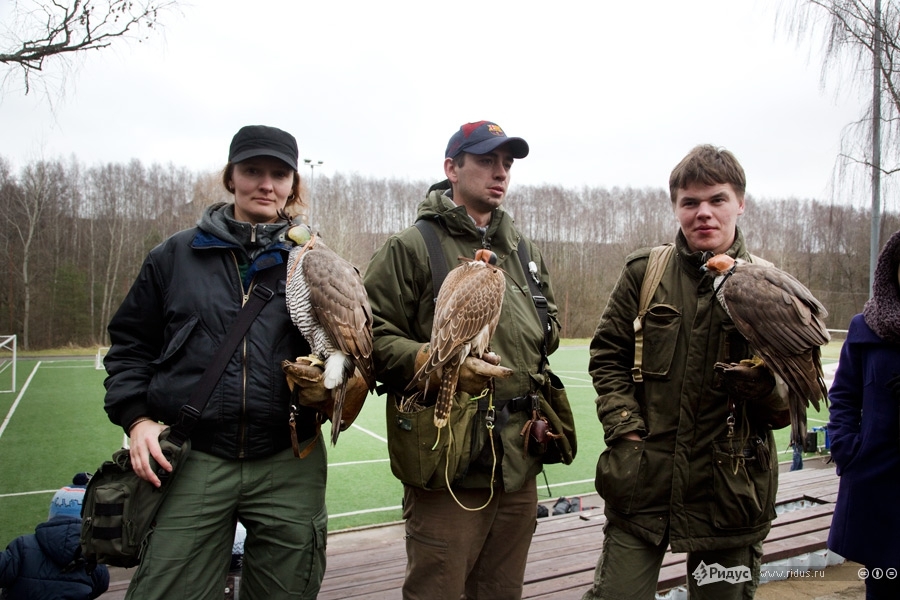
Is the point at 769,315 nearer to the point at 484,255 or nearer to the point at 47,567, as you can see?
the point at 484,255

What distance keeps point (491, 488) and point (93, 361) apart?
21886 mm

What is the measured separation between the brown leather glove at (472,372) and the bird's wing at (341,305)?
23cm

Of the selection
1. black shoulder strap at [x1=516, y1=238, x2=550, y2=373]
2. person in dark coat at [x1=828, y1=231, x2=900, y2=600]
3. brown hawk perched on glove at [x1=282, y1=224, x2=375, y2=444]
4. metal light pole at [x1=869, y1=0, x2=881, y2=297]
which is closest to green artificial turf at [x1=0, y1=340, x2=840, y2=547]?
black shoulder strap at [x1=516, y1=238, x2=550, y2=373]

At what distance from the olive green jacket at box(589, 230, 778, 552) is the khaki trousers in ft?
1.40

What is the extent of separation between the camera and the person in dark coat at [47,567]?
117 inches

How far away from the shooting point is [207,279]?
218 cm

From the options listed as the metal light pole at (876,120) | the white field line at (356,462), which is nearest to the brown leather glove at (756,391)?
the white field line at (356,462)

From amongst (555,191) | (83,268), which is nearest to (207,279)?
(83,268)

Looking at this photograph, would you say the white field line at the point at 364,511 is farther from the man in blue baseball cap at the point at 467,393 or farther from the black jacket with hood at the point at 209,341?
the black jacket with hood at the point at 209,341

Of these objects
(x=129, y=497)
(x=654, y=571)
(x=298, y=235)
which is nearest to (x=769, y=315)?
(x=654, y=571)

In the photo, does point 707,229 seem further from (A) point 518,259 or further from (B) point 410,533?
(B) point 410,533

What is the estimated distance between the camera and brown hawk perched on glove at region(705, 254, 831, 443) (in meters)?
2.18

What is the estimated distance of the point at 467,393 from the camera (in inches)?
92.9

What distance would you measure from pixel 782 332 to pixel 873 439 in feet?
2.67
